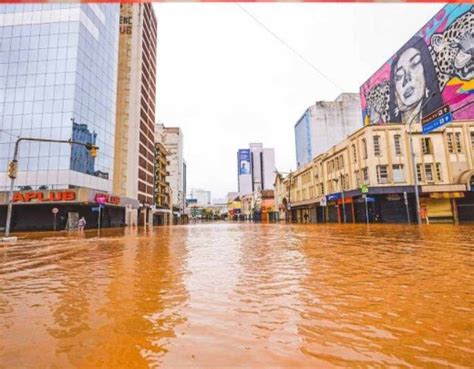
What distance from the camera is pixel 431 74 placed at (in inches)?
1606

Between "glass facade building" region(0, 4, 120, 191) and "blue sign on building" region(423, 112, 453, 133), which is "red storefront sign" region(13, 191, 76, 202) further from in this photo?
"blue sign on building" region(423, 112, 453, 133)

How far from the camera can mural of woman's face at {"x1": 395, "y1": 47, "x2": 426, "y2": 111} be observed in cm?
4309

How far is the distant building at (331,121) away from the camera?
70.9m

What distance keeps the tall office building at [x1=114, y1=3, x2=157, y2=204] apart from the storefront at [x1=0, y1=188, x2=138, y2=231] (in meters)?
15.3

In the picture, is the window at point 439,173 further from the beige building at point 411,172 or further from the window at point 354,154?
the window at point 354,154

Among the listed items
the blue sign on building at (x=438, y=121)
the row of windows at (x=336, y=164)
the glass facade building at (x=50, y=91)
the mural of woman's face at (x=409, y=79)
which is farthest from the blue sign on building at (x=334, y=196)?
the glass facade building at (x=50, y=91)

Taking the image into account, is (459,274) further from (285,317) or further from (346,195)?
(346,195)

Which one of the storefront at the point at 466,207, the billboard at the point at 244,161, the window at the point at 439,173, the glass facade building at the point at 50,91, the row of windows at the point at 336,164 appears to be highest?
the billboard at the point at 244,161

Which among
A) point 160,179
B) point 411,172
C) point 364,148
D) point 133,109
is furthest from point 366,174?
point 160,179

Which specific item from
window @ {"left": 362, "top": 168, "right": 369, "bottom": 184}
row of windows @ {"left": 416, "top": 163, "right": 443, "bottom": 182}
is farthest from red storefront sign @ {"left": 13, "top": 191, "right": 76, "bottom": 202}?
row of windows @ {"left": 416, "top": 163, "right": 443, "bottom": 182}

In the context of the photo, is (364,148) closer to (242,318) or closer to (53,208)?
(53,208)

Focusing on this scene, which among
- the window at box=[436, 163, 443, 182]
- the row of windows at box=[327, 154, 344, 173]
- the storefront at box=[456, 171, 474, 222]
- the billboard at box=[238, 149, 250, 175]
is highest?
the billboard at box=[238, 149, 250, 175]

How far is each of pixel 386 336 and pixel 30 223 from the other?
4241 cm

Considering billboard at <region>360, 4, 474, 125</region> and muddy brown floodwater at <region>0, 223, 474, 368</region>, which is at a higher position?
billboard at <region>360, 4, 474, 125</region>
